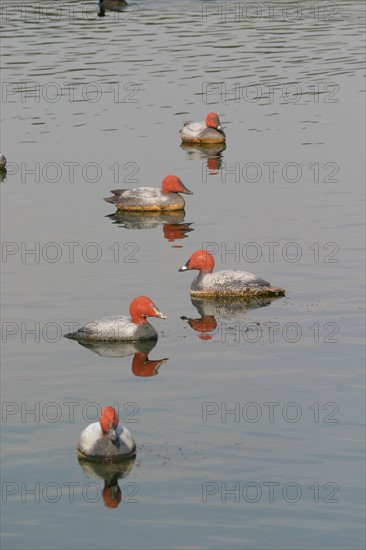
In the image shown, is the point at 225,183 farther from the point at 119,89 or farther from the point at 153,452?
the point at 153,452

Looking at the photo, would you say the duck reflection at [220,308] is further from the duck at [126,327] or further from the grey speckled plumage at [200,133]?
the grey speckled plumage at [200,133]

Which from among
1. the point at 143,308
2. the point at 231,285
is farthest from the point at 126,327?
the point at 231,285

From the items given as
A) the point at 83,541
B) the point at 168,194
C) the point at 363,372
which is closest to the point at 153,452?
the point at 83,541

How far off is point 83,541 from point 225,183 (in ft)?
76.8

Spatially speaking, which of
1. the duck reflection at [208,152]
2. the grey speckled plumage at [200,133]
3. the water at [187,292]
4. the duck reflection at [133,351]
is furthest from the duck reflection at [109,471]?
the grey speckled plumage at [200,133]

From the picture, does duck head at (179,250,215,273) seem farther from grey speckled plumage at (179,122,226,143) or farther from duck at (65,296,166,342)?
grey speckled plumage at (179,122,226,143)

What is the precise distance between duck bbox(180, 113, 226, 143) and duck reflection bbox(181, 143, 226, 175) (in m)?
0.23

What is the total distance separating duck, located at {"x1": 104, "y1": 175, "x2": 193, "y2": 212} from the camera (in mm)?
40656

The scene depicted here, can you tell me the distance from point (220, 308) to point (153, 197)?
357 inches

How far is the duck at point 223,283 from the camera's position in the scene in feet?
106

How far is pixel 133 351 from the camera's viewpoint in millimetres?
29828

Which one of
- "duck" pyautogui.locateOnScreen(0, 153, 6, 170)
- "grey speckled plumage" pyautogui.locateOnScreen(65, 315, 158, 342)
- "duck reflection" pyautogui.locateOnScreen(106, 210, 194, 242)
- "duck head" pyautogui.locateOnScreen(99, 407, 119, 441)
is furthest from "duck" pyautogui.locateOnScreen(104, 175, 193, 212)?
"duck head" pyautogui.locateOnScreen(99, 407, 119, 441)

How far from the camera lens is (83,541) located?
21391mm

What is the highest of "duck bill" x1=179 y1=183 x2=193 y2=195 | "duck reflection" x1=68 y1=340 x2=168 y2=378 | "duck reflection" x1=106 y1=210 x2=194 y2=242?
"duck bill" x1=179 y1=183 x2=193 y2=195
